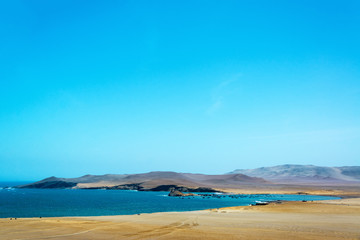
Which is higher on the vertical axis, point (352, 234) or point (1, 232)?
point (1, 232)

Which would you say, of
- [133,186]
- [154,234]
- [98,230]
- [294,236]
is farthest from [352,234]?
[133,186]

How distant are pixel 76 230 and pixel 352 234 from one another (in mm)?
24110

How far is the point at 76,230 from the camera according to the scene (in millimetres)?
28328

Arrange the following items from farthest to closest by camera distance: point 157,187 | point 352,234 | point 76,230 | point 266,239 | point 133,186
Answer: point 133,186 < point 157,187 < point 76,230 < point 352,234 < point 266,239

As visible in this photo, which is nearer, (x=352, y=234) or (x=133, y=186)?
(x=352, y=234)

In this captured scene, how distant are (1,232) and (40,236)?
4356mm

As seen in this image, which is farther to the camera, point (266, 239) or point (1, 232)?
point (1, 232)

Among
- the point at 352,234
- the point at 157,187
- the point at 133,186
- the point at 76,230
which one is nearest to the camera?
the point at 352,234

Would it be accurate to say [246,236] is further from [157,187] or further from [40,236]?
[157,187]

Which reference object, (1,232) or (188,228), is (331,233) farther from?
(1,232)

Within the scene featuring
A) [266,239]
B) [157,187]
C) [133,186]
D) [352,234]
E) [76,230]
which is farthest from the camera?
[133,186]

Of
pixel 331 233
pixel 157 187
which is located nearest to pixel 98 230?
pixel 331 233

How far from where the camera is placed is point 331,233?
1046 inches

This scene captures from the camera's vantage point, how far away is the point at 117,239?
24047mm
